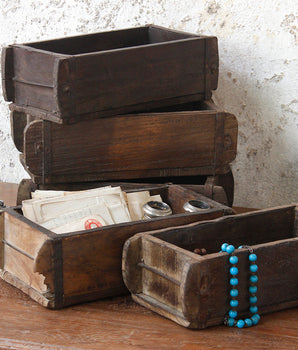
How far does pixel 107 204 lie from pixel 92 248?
208 millimetres

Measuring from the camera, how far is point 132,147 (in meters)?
1.64

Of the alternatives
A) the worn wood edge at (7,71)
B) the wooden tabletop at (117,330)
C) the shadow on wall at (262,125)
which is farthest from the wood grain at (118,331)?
the shadow on wall at (262,125)

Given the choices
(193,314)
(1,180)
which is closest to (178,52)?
(193,314)

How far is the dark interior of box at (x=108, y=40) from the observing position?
1845mm

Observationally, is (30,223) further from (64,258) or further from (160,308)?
(160,308)

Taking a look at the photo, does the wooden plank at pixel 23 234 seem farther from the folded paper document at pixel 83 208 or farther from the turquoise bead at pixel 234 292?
the turquoise bead at pixel 234 292

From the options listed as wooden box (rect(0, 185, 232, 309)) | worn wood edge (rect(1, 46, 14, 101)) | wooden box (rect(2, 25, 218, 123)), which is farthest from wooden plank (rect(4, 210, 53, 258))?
worn wood edge (rect(1, 46, 14, 101))

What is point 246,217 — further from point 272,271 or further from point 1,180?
point 1,180

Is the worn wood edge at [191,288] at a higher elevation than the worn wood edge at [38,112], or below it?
below

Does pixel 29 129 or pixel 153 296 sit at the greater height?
pixel 29 129

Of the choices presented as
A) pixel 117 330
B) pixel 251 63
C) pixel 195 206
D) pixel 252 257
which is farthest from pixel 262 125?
pixel 117 330

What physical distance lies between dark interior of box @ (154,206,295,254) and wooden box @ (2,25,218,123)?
0.45 m

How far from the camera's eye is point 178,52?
5.58 feet

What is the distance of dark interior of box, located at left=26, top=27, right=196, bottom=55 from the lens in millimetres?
1845
